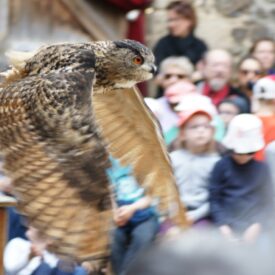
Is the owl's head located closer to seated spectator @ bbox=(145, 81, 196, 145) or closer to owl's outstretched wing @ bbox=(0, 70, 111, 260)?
owl's outstretched wing @ bbox=(0, 70, 111, 260)

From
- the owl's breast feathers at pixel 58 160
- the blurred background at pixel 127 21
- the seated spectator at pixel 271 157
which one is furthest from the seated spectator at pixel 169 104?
the blurred background at pixel 127 21

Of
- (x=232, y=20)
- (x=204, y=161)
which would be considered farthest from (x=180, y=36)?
(x=204, y=161)

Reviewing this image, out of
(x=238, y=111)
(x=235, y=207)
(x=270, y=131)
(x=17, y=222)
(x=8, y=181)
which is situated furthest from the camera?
(x=238, y=111)

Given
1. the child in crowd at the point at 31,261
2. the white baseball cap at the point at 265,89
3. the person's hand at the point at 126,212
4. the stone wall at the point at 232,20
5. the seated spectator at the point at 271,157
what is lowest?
the child in crowd at the point at 31,261

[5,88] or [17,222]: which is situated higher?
[5,88]

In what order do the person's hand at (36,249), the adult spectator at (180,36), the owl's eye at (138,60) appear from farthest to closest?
the adult spectator at (180,36) → the owl's eye at (138,60) → the person's hand at (36,249)

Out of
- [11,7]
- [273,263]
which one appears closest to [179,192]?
[273,263]

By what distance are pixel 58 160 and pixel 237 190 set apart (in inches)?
74.0

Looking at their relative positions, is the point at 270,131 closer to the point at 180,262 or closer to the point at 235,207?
the point at 235,207

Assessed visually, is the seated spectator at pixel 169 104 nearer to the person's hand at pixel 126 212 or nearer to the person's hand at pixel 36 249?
the person's hand at pixel 126 212

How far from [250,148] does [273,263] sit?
3365mm

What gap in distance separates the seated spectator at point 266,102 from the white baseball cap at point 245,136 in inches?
19.0

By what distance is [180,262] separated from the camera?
3740 millimetres

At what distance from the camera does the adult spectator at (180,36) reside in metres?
9.32
